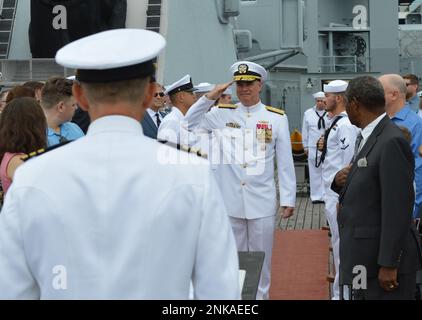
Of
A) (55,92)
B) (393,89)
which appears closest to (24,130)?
(55,92)

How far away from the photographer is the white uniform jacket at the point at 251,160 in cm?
630

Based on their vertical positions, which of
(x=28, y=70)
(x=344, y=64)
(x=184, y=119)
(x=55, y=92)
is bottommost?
(x=344, y=64)

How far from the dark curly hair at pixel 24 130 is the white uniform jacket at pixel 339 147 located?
3.40m

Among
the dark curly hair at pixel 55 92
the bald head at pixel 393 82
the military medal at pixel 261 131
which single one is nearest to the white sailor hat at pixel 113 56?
the dark curly hair at pixel 55 92

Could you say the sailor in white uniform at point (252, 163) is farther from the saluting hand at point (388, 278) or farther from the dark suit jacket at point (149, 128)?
the saluting hand at point (388, 278)

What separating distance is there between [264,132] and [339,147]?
4.35 ft

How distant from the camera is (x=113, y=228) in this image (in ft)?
7.07

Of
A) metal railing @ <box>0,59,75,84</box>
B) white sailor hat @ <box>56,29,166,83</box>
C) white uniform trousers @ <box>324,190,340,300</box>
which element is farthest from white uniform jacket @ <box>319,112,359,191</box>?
white sailor hat @ <box>56,29,166,83</box>

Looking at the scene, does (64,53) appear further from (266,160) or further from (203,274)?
(266,160)

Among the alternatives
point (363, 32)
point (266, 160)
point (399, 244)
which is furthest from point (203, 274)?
point (363, 32)

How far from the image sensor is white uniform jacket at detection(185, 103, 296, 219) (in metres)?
6.30

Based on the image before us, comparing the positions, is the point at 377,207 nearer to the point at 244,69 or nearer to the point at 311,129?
the point at 244,69

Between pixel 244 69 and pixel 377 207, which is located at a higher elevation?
pixel 244 69
